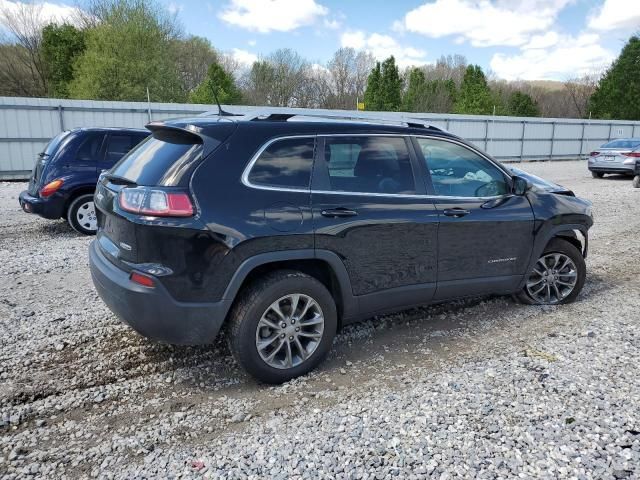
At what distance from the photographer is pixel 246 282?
10.9ft

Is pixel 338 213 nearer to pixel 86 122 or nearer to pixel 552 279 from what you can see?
pixel 552 279

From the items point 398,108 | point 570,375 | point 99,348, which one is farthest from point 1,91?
point 570,375

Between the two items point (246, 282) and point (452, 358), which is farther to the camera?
point (452, 358)

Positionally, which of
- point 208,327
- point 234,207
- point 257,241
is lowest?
point 208,327

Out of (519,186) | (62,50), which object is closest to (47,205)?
(519,186)

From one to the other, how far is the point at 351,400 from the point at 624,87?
52.4 meters

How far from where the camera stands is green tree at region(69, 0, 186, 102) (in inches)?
1030

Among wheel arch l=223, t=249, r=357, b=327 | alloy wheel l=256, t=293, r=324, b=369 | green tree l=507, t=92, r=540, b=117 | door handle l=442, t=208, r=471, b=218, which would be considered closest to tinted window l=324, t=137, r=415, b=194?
door handle l=442, t=208, r=471, b=218

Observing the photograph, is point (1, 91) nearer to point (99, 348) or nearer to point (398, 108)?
point (398, 108)

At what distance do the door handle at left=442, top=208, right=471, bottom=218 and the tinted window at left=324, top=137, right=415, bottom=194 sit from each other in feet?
1.23

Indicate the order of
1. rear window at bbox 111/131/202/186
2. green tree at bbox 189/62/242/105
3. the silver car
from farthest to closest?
green tree at bbox 189/62/242/105 < the silver car < rear window at bbox 111/131/202/186

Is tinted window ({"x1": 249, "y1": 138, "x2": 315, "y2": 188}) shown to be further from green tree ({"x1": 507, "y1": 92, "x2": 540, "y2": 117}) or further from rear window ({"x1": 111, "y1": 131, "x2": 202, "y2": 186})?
green tree ({"x1": 507, "y1": 92, "x2": 540, "y2": 117})

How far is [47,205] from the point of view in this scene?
760cm

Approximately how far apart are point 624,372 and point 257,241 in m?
2.81
